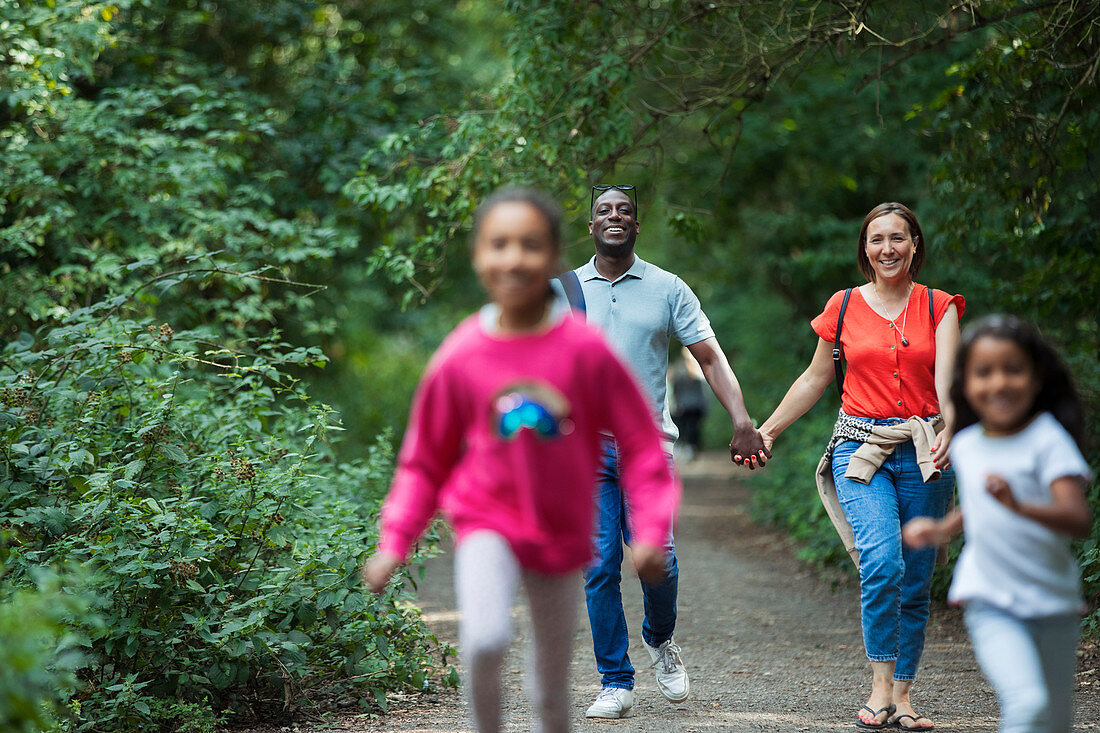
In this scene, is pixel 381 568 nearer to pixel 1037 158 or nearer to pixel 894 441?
pixel 894 441

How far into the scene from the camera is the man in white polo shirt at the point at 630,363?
15.7 ft

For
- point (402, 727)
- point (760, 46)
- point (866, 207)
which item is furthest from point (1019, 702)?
point (866, 207)

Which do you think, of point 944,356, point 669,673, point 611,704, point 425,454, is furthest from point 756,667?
point 425,454

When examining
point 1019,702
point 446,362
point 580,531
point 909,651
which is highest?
point 446,362

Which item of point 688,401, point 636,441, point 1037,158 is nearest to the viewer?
point 636,441

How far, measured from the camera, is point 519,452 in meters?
2.84

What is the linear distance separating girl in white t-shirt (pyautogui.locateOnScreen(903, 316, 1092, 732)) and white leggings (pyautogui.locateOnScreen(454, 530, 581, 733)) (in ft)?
3.36

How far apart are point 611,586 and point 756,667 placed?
182 cm

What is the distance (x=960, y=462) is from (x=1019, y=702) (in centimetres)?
65

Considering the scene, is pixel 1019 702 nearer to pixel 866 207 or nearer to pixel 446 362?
pixel 446 362

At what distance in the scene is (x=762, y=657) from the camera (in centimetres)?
647

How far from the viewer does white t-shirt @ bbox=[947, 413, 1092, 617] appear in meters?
2.88

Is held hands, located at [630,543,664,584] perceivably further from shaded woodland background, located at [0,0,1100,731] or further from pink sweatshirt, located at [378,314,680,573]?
shaded woodland background, located at [0,0,1100,731]

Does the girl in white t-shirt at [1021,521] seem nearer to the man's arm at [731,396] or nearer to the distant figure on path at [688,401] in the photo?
the man's arm at [731,396]
